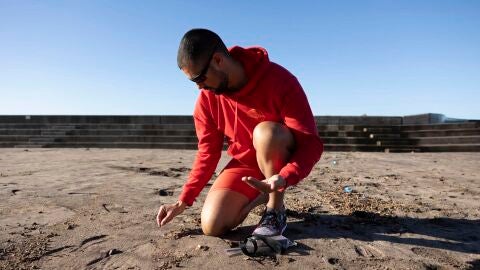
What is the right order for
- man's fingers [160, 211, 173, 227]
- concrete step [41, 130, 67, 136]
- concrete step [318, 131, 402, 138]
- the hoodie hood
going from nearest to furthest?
man's fingers [160, 211, 173, 227]
the hoodie hood
concrete step [318, 131, 402, 138]
concrete step [41, 130, 67, 136]

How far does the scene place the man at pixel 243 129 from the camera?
2.05 metres

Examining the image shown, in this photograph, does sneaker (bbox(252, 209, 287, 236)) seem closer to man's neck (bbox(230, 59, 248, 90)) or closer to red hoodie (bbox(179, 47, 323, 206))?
red hoodie (bbox(179, 47, 323, 206))

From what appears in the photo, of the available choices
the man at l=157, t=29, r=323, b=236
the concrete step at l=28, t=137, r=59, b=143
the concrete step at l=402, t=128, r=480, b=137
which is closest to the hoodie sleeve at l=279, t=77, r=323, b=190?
the man at l=157, t=29, r=323, b=236

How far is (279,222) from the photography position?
2105 mm

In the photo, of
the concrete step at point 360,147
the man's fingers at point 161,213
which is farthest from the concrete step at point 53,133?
the man's fingers at point 161,213

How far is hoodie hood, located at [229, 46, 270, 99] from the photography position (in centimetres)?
233

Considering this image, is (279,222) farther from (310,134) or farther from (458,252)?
(458,252)

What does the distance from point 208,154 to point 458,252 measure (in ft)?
4.97

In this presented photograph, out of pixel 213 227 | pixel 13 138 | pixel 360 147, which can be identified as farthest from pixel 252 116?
pixel 13 138

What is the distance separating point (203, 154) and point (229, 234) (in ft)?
1.87

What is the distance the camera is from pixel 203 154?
2.56 m

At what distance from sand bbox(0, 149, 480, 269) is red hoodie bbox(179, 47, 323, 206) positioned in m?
0.40

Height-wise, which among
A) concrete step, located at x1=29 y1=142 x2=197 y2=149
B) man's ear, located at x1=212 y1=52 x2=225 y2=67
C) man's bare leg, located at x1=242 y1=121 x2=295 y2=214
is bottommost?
concrete step, located at x1=29 y1=142 x2=197 y2=149

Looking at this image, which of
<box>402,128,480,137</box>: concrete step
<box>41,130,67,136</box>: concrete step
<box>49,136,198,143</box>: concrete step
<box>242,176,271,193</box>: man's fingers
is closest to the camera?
<box>242,176,271,193</box>: man's fingers
